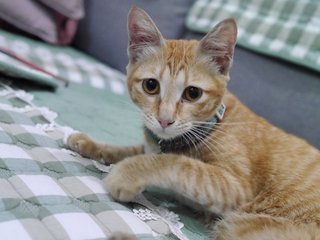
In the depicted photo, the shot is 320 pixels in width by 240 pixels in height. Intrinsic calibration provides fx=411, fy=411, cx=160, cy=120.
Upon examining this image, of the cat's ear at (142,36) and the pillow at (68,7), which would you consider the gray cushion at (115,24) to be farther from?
the cat's ear at (142,36)

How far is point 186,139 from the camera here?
39.2 inches

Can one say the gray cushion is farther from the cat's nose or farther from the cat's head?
the cat's nose

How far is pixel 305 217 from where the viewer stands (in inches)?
35.3

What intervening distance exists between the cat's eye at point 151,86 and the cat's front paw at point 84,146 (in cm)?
21

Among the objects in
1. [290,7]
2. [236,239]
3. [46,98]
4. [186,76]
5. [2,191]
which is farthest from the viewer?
[290,7]

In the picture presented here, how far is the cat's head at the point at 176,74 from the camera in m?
0.94

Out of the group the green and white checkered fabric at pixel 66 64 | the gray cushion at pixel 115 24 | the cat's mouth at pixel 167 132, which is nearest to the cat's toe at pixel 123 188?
the cat's mouth at pixel 167 132

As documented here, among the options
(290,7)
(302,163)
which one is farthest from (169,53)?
(290,7)

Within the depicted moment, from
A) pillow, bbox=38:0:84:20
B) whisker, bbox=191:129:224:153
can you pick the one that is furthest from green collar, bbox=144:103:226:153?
pillow, bbox=38:0:84:20

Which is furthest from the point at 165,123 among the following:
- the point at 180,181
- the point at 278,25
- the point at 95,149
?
the point at 278,25

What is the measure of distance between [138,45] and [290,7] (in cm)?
82

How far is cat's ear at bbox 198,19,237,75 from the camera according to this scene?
3.21 ft

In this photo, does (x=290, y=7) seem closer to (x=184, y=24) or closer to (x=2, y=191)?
(x=184, y=24)

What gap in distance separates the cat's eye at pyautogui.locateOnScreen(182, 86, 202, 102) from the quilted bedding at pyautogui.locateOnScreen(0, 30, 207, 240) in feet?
0.80
